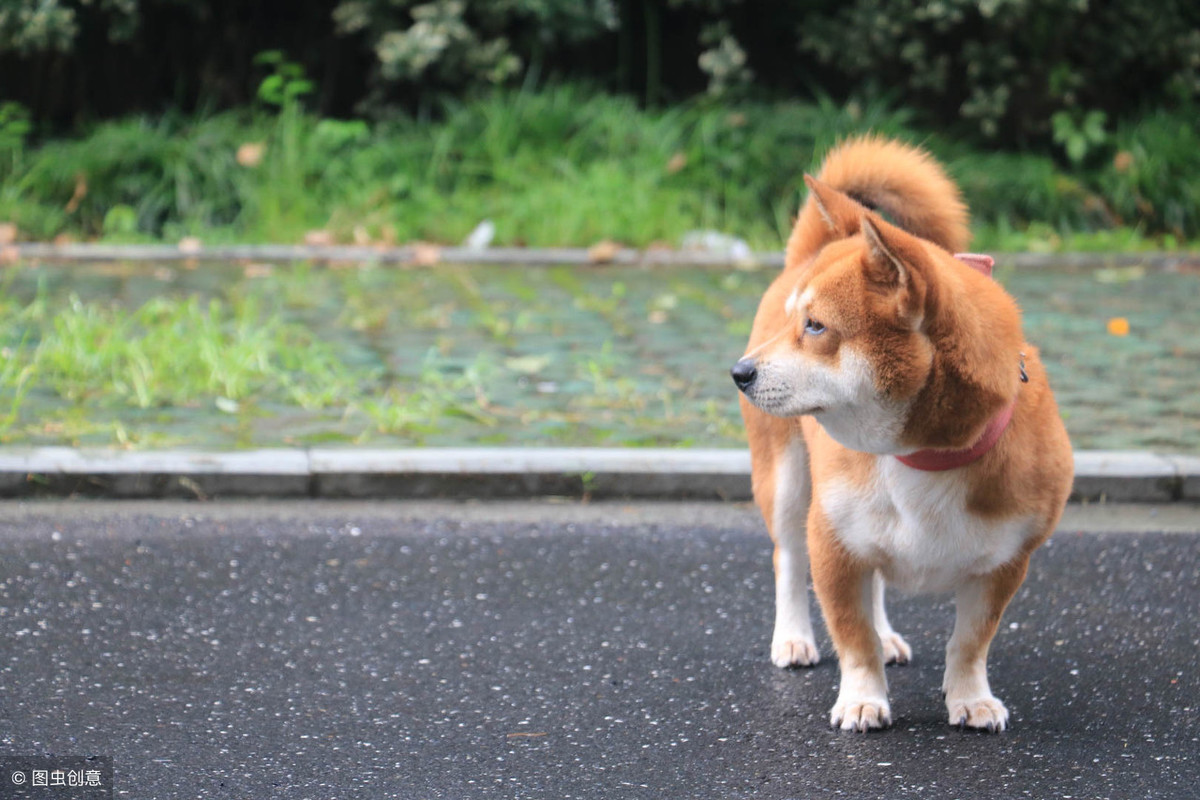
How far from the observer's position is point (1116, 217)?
11258 mm

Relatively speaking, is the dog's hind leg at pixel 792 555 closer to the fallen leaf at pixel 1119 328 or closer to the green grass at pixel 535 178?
the fallen leaf at pixel 1119 328

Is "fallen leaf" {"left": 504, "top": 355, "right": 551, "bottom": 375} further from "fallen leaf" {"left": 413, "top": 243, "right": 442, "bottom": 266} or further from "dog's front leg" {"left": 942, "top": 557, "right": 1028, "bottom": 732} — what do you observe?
"dog's front leg" {"left": 942, "top": 557, "right": 1028, "bottom": 732}

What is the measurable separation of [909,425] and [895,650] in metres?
1.07

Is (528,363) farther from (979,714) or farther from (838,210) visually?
(979,714)

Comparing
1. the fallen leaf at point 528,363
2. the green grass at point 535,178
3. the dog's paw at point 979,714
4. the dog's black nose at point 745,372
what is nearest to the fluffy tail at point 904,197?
the dog's black nose at point 745,372

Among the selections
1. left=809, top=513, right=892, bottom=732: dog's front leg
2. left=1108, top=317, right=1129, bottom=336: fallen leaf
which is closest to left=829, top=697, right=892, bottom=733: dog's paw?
left=809, top=513, right=892, bottom=732: dog's front leg

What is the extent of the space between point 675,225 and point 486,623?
6674 mm

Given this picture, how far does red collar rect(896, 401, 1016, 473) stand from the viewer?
302 centimetres

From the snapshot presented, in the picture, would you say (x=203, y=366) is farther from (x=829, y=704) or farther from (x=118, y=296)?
(x=829, y=704)

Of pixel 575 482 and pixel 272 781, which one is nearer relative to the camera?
pixel 272 781

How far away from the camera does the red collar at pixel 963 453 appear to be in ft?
9.90

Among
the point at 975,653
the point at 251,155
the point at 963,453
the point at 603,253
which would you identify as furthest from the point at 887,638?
the point at 251,155

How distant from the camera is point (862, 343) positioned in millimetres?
2922

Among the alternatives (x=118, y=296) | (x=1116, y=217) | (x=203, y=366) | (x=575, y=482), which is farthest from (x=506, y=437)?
(x=1116, y=217)
